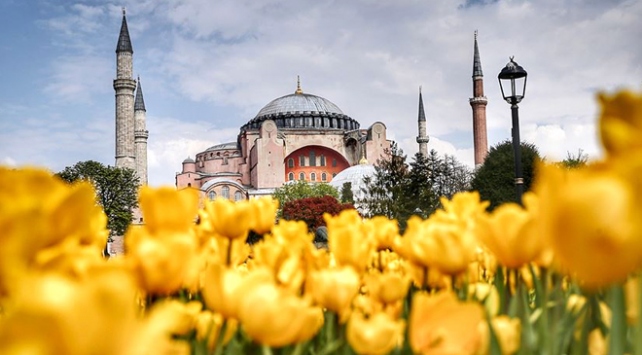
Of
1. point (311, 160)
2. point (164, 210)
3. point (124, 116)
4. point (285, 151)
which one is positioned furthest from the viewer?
point (311, 160)

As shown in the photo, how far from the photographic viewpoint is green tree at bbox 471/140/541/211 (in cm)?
2736

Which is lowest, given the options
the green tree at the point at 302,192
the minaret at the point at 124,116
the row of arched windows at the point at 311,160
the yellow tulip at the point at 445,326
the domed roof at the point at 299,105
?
the yellow tulip at the point at 445,326

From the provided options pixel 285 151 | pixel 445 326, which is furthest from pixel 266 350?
pixel 285 151

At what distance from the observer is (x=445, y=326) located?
64 centimetres

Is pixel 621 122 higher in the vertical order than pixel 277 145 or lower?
lower

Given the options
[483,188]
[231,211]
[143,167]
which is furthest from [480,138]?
[231,211]

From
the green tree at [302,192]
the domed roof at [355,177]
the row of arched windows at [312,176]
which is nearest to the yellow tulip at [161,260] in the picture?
the green tree at [302,192]

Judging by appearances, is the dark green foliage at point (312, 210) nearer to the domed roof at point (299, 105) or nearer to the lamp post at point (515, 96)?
the lamp post at point (515, 96)

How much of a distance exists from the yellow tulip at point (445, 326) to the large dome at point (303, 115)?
4857cm

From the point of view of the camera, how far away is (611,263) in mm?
511

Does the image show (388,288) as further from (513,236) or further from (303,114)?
(303,114)

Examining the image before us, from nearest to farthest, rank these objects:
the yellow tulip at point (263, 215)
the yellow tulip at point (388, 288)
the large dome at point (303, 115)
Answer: the yellow tulip at point (388, 288), the yellow tulip at point (263, 215), the large dome at point (303, 115)

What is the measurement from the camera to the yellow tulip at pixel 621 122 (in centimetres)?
55

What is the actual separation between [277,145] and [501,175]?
20208 millimetres
